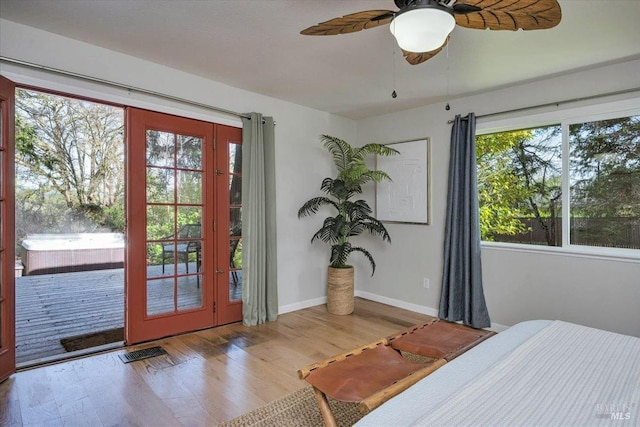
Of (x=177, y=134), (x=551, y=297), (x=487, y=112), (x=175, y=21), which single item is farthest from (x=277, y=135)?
(x=551, y=297)

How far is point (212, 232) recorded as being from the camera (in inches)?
134

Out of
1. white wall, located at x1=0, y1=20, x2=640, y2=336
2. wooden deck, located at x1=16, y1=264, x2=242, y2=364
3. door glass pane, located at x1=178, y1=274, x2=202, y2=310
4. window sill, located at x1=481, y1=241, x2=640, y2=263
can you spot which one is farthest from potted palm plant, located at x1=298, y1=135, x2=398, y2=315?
door glass pane, located at x1=178, y1=274, x2=202, y2=310

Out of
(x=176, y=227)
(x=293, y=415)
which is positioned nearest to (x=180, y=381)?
(x=293, y=415)

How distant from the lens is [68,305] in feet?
13.8

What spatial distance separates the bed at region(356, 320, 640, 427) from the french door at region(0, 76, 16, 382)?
2532 mm

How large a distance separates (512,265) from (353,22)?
2837 millimetres

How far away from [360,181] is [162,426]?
3.02 m

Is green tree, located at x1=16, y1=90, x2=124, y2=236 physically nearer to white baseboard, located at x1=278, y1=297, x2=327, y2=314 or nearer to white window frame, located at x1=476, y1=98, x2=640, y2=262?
white baseboard, located at x1=278, y1=297, x2=327, y2=314

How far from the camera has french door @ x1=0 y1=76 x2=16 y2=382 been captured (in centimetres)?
222

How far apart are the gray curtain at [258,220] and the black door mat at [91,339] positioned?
1.22 m

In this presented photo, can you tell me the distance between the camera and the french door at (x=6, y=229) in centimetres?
222

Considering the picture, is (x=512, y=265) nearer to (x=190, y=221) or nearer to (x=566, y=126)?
(x=566, y=126)

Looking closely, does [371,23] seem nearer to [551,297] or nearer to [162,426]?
[162,426]

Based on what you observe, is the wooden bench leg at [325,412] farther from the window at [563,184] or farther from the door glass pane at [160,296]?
the window at [563,184]
